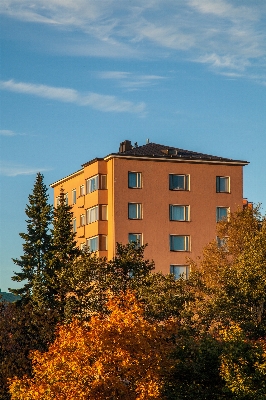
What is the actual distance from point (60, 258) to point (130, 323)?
92.3 feet

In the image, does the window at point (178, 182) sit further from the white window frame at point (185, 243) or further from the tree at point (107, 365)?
the tree at point (107, 365)

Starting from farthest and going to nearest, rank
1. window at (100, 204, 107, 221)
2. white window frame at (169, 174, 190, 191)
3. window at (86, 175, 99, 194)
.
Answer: white window frame at (169, 174, 190, 191)
window at (86, 175, 99, 194)
window at (100, 204, 107, 221)

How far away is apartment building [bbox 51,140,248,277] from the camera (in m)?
86.1

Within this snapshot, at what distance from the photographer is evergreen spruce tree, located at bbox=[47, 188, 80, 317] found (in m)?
63.9

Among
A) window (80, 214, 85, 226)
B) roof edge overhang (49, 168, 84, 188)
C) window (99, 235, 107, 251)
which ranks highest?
roof edge overhang (49, 168, 84, 188)

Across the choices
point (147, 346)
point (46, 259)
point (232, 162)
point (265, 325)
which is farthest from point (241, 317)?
point (232, 162)

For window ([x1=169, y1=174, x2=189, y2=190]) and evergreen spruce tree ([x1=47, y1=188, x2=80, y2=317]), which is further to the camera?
window ([x1=169, y1=174, x2=189, y2=190])

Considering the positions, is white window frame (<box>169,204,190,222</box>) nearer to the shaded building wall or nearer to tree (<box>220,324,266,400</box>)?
the shaded building wall

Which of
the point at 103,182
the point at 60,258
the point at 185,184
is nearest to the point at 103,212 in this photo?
the point at 103,182

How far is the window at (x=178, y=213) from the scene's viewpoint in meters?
88.0

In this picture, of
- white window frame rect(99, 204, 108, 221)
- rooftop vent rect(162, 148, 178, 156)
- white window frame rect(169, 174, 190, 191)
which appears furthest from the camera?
rooftop vent rect(162, 148, 178, 156)

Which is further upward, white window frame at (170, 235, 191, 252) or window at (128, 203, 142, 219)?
window at (128, 203, 142, 219)

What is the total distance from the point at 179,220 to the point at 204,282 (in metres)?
25.4

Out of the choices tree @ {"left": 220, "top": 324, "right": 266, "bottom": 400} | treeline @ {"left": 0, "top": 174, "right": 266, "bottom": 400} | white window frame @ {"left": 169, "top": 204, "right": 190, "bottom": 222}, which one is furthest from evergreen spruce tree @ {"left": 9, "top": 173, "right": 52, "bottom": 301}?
tree @ {"left": 220, "top": 324, "right": 266, "bottom": 400}
